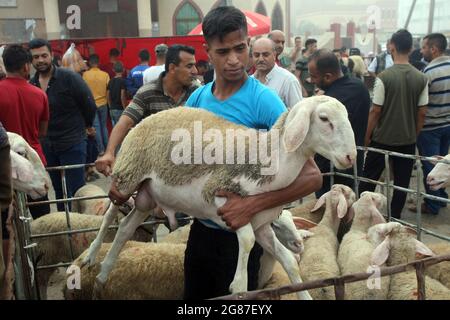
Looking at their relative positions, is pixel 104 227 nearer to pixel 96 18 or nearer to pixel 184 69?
pixel 184 69

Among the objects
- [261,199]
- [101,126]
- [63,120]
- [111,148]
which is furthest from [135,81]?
[261,199]

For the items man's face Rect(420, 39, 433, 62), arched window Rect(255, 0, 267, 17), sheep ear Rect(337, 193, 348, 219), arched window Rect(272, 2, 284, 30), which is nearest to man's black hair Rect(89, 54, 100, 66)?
man's face Rect(420, 39, 433, 62)

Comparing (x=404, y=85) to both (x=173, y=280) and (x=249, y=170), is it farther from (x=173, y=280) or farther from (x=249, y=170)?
(x=249, y=170)

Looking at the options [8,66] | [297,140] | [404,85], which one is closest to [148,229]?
[8,66]

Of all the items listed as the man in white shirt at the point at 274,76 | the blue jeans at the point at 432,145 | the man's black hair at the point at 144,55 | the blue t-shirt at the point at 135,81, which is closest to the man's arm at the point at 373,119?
the man in white shirt at the point at 274,76

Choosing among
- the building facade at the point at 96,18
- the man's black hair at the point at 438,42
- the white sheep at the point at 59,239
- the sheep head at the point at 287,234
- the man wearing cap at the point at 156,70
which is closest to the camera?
the sheep head at the point at 287,234

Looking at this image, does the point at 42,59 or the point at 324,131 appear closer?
the point at 324,131

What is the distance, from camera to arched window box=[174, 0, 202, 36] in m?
19.6

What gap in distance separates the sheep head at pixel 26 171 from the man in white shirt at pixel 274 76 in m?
2.29

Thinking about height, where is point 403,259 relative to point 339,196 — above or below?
below

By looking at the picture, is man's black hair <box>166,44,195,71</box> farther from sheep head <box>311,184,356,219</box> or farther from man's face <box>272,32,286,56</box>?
man's face <box>272,32,286,56</box>

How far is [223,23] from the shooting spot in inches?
69.7

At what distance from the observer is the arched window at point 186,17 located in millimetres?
19609

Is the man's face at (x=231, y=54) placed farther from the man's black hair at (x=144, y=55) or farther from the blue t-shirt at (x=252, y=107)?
the man's black hair at (x=144, y=55)
